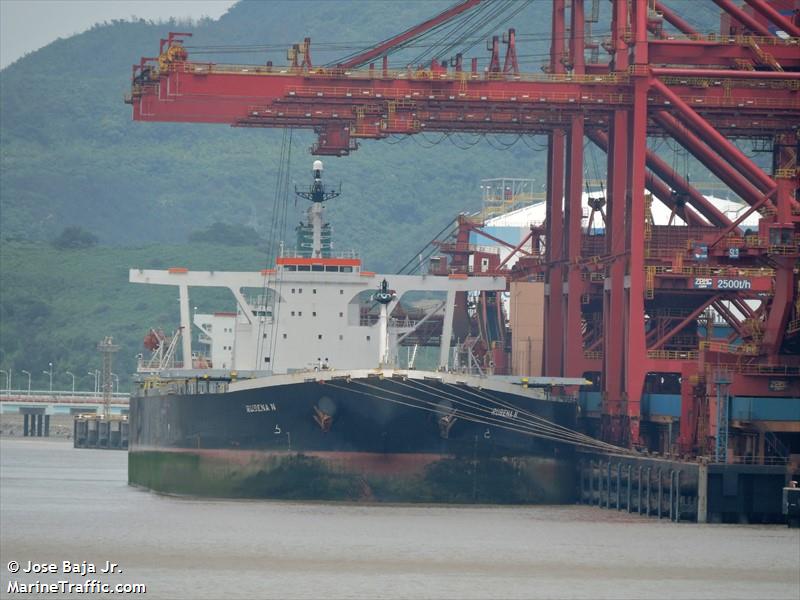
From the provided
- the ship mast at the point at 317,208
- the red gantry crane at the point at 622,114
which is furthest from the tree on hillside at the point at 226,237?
the red gantry crane at the point at 622,114

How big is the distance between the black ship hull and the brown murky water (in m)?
0.73

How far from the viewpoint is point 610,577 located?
3941 cm

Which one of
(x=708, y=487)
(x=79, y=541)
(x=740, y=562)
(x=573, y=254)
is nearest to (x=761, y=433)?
(x=708, y=487)

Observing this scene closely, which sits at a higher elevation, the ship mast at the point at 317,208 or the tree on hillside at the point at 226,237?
the tree on hillside at the point at 226,237

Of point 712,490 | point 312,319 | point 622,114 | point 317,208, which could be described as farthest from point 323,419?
point 622,114

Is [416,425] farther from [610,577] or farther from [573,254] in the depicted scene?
[610,577]

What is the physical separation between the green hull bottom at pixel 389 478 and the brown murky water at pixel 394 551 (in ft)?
1.89

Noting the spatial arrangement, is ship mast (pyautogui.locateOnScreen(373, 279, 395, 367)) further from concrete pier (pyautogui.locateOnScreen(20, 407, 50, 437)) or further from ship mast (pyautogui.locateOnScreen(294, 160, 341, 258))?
concrete pier (pyautogui.locateOnScreen(20, 407, 50, 437))

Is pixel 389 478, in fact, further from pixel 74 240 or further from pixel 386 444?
pixel 74 240

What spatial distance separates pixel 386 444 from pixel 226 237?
136 metres

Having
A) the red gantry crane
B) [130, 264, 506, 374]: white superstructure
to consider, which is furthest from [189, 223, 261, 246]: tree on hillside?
the red gantry crane

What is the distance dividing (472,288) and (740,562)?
2205 centimetres

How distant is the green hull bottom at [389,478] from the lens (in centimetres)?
5341

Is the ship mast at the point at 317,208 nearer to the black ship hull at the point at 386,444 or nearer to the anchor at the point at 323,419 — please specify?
the black ship hull at the point at 386,444
